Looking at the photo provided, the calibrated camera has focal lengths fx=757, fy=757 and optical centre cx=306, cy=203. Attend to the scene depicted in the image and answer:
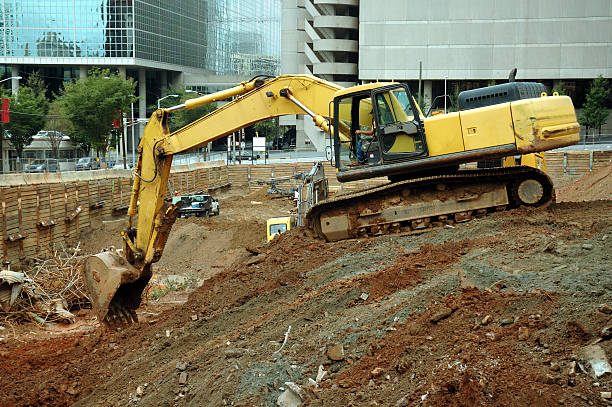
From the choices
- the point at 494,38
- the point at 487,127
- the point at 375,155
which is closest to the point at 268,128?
the point at 494,38

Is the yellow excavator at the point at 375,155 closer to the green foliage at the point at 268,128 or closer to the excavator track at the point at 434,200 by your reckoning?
the excavator track at the point at 434,200

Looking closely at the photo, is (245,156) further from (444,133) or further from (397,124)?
(444,133)

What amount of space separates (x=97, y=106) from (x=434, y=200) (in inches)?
1786

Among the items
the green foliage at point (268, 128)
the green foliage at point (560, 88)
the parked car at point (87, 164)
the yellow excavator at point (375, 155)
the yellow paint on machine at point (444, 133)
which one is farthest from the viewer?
the green foliage at point (268, 128)

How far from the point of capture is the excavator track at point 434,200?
44.5 feet

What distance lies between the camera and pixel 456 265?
1021 centimetres

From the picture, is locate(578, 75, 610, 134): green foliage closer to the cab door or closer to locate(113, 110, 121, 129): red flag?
locate(113, 110, 121, 129): red flag

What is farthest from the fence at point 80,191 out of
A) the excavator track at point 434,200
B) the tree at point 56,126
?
the tree at point 56,126

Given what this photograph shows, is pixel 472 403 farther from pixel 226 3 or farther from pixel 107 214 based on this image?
pixel 226 3

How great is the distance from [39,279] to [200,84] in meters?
87.1

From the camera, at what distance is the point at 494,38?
7412 cm

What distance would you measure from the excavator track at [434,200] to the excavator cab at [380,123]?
1.84ft

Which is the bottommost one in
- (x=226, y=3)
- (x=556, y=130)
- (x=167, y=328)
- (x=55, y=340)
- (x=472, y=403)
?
(x=55, y=340)

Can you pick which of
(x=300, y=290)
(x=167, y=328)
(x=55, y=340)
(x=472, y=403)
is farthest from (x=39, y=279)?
(x=472, y=403)
